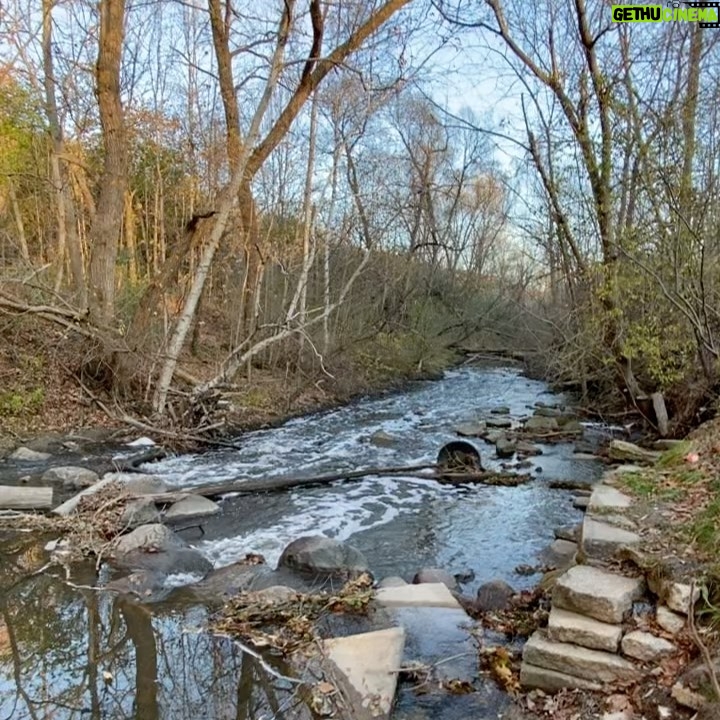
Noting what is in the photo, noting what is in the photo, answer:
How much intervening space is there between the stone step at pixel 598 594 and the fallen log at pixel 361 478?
14.1ft

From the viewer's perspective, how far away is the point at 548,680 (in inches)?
113

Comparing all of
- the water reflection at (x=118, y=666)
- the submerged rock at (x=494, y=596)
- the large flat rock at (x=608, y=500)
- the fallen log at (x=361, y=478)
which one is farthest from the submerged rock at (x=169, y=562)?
the large flat rock at (x=608, y=500)

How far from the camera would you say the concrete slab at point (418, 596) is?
3.91 m

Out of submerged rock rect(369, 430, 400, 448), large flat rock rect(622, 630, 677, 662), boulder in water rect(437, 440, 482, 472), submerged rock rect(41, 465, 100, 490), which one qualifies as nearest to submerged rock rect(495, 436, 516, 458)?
boulder in water rect(437, 440, 482, 472)

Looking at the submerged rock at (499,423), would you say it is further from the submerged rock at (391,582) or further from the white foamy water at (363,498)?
the submerged rock at (391,582)

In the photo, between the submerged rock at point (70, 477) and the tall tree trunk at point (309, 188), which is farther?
the tall tree trunk at point (309, 188)

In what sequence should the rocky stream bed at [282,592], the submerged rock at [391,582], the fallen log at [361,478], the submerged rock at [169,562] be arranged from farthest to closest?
the fallen log at [361,478] → the submerged rock at [169,562] → the submerged rock at [391,582] → the rocky stream bed at [282,592]

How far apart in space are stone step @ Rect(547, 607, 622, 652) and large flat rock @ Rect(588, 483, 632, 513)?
1105 mm

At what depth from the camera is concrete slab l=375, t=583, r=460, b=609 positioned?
154 inches

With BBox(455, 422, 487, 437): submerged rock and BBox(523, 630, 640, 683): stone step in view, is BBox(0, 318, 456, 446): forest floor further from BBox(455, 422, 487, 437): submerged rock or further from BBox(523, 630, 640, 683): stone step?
BBox(523, 630, 640, 683): stone step

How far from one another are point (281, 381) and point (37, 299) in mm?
5128

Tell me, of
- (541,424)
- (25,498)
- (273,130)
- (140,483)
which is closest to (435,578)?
(140,483)

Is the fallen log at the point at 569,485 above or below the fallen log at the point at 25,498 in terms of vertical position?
below

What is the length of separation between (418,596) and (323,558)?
98cm
